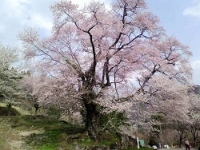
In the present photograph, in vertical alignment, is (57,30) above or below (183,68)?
above

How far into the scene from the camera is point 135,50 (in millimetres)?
16734

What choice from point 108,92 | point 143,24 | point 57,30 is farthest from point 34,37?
point 143,24

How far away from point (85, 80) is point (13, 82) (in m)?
10.7

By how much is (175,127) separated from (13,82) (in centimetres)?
2248

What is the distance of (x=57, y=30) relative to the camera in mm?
15430

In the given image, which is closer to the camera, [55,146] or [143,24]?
[55,146]

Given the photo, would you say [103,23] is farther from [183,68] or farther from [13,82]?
[13,82]

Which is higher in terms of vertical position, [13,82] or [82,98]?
[13,82]

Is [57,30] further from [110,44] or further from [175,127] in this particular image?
[175,127]

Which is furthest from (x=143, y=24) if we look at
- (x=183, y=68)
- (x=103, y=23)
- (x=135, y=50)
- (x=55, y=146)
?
(x=55, y=146)

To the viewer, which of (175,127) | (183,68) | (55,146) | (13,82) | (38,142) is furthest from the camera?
(175,127)

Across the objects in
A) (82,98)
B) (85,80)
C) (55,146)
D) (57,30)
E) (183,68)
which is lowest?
(55,146)

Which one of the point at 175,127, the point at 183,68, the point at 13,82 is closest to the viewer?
the point at 183,68

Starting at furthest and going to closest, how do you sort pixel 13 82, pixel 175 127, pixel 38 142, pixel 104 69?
1. pixel 175 127
2. pixel 13 82
3. pixel 104 69
4. pixel 38 142
